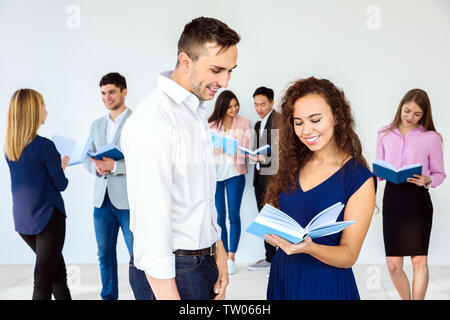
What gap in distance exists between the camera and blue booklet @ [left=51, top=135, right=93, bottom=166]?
2.94 meters

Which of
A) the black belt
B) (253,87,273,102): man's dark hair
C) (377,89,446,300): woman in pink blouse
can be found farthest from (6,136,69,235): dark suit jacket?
(377,89,446,300): woman in pink blouse

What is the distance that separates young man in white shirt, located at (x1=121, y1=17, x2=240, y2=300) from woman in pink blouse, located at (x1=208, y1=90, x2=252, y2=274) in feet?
8.63

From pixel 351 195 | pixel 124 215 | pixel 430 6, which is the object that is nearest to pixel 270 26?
pixel 430 6

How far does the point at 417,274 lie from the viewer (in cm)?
299

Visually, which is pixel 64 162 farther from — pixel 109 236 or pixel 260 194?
pixel 260 194

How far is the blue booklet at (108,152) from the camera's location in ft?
9.36

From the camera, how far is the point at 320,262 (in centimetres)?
162

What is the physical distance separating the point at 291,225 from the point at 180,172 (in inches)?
15.8

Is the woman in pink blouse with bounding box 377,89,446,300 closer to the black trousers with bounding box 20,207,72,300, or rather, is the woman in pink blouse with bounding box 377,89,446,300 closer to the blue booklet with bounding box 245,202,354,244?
the blue booklet with bounding box 245,202,354,244

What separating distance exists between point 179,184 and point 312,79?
725 mm

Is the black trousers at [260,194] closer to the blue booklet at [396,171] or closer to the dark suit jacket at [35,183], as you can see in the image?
the blue booklet at [396,171]

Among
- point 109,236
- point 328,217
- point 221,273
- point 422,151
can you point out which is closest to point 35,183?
point 109,236

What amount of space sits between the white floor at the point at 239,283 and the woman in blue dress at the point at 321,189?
6.22ft

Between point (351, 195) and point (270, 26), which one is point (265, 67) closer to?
point (270, 26)
